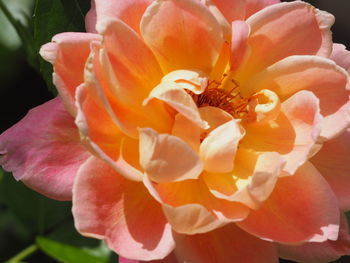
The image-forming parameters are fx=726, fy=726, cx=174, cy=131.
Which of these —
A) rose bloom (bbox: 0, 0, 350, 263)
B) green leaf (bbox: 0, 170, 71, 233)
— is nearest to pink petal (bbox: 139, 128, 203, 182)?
rose bloom (bbox: 0, 0, 350, 263)

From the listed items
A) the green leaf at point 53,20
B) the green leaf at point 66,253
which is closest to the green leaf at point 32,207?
the green leaf at point 66,253

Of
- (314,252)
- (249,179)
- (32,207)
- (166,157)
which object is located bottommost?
(32,207)

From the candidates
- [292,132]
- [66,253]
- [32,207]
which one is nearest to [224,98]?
[292,132]

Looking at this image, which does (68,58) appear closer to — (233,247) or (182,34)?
(182,34)

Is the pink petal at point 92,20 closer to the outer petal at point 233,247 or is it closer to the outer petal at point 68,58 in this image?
the outer petal at point 68,58

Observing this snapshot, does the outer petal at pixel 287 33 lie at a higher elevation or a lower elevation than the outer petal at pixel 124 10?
lower

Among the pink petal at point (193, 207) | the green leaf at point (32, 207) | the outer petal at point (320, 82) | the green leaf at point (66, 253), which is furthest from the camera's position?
the green leaf at point (32, 207)

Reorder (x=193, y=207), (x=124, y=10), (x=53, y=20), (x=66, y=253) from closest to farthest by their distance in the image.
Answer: (x=193, y=207), (x=124, y=10), (x=53, y=20), (x=66, y=253)
